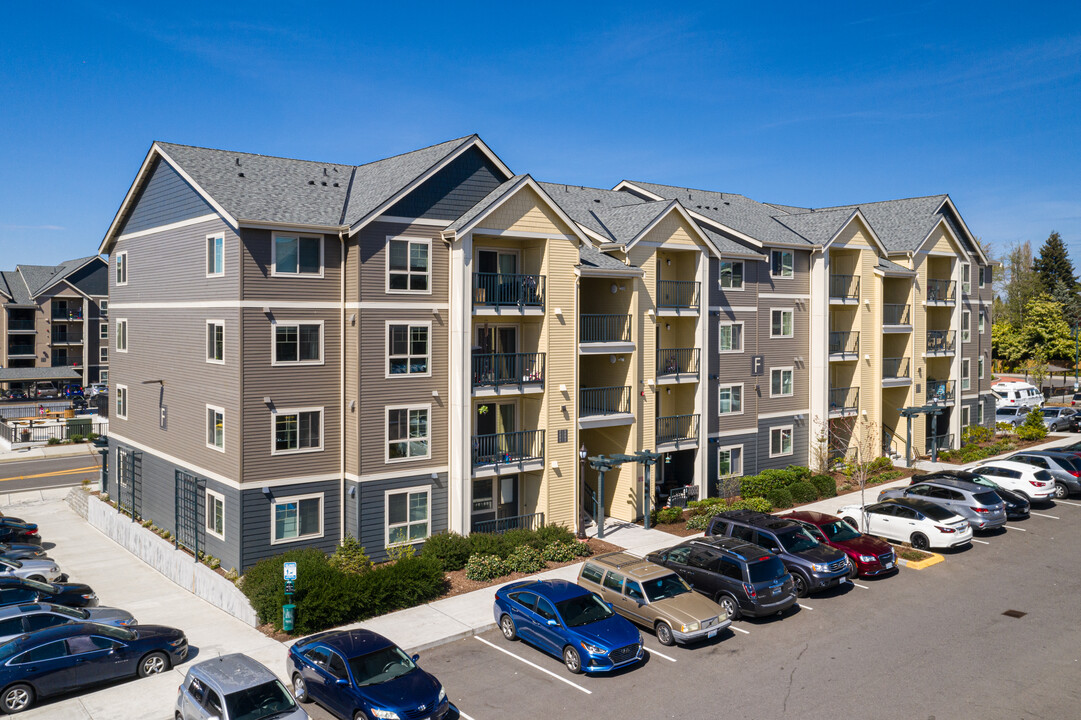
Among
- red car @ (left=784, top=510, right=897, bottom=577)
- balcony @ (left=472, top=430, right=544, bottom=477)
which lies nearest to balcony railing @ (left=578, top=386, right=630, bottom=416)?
balcony @ (left=472, top=430, right=544, bottom=477)

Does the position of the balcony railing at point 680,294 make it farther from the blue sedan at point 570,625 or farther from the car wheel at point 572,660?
the car wheel at point 572,660

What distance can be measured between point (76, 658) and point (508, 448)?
47.0ft

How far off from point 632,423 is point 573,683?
46.9ft

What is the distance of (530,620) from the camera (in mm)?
18375

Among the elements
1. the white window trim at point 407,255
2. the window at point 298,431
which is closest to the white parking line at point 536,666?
the window at point 298,431

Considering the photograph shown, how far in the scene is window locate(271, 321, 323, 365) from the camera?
80.5ft

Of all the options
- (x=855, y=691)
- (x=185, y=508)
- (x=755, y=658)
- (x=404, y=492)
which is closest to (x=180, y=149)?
(x=185, y=508)

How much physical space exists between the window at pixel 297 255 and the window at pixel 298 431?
4.35m

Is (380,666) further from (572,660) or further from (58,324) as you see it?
(58,324)

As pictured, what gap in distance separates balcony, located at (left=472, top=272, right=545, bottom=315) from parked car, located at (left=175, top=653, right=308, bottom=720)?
551 inches

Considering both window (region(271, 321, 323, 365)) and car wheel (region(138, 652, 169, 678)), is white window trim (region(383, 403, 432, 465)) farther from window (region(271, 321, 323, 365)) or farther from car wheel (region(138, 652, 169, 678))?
car wheel (region(138, 652, 169, 678))

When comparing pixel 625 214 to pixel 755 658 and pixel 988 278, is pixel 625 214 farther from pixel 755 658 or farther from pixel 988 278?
pixel 988 278

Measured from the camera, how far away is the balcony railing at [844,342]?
39.0 metres

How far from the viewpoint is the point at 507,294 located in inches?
1082
